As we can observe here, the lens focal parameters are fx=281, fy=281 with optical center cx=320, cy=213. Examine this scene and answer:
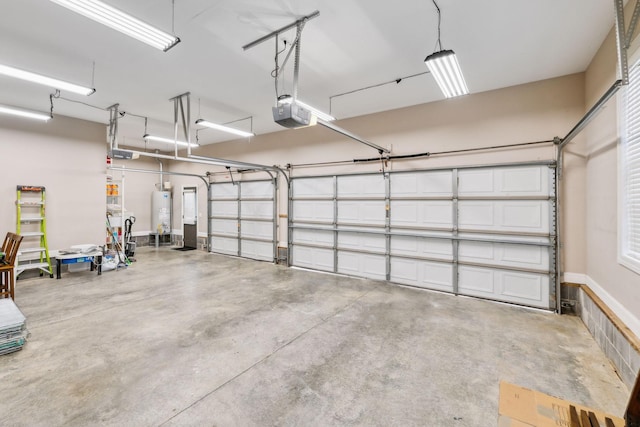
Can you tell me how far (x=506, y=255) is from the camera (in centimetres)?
443

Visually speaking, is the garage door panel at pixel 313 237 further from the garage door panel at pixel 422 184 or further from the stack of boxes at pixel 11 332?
the stack of boxes at pixel 11 332

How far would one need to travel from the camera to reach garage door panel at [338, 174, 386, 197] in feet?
18.5

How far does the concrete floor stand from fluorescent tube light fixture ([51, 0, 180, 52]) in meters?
2.92

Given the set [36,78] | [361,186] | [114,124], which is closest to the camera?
[36,78]

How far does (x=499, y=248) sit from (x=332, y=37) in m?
3.95

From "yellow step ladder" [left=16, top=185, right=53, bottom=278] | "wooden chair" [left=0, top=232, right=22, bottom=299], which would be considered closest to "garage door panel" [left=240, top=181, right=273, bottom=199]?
"yellow step ladder" [left=16, top=185, right=53, bottom=278]

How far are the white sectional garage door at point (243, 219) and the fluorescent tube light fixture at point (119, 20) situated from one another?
481 centimetres

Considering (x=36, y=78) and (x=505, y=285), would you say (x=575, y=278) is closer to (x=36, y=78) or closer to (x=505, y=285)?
(x=505, y=285)

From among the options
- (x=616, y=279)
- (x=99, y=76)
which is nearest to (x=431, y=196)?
(x=616, y=279)

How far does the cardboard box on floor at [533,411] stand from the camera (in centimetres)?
135

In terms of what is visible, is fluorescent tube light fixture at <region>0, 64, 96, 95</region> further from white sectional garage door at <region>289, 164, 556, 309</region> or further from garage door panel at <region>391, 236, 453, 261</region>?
garage door panel at <region>391, 236, 453, 261</region>

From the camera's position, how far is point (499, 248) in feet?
14.7

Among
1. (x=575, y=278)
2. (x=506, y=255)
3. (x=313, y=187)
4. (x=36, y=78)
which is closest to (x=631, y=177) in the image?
(x=575, y=278)

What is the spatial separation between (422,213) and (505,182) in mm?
1365
